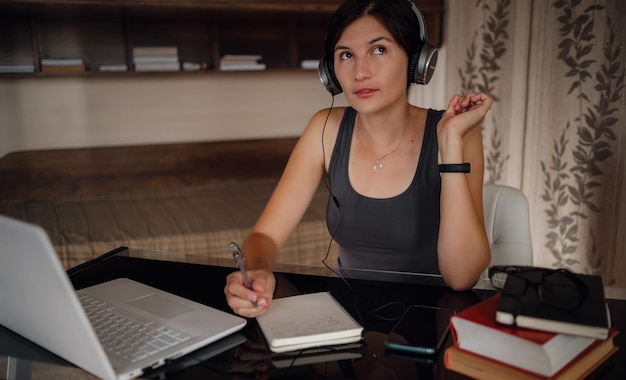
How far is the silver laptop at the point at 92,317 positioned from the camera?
750 millimetres

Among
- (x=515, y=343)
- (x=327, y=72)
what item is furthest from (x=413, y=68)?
(x=515, y=343)

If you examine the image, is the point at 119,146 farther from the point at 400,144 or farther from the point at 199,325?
the point at 199,325

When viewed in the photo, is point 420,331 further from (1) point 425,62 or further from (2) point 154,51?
(2) point 154,51

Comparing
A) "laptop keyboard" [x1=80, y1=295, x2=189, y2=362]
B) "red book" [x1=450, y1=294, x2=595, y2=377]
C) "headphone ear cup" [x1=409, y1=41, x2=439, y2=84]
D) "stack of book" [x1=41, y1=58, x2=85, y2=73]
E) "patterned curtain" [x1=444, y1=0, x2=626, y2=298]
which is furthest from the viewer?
"stack of book" [x1=41, y1=58, x2=85, y2=73]

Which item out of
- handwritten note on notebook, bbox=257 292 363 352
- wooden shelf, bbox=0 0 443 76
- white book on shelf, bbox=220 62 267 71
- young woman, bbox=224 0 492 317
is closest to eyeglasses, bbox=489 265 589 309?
handwritten note on notebook, bbox=257 292 363 352

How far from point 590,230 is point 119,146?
7.75 feet

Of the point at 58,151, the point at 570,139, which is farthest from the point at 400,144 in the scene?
the point at 58,151

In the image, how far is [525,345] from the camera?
0.75 meters

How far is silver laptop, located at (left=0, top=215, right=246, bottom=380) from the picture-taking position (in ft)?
2.46

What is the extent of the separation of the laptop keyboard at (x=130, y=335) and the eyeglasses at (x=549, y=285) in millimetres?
503

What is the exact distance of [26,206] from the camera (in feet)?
9.48

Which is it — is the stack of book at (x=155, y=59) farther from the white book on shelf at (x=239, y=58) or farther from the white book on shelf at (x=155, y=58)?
the white book on shelf at (x=239, y=58)

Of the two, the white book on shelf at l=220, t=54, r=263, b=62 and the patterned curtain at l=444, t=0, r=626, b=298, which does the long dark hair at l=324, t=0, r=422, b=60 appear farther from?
the white book on shelf at l=220, t=54, r=263, b=62

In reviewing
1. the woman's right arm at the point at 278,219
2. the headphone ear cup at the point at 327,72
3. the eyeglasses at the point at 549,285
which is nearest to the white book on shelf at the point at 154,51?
the woman's right arm at the point at 278,219
